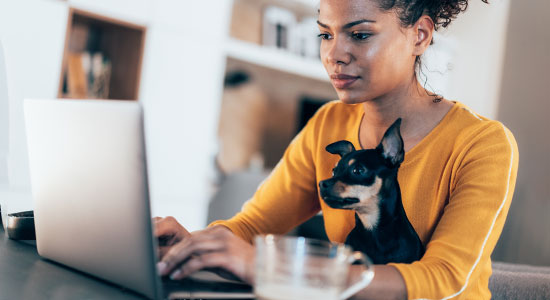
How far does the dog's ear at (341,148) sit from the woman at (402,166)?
4 cm

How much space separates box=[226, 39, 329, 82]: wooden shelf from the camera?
123 inches

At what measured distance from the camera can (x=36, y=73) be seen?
7.70 ft

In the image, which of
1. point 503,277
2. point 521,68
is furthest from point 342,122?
point 521,68

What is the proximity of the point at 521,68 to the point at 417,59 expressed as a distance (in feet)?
3.81

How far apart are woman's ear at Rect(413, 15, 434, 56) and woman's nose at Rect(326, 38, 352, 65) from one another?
160 millimetres

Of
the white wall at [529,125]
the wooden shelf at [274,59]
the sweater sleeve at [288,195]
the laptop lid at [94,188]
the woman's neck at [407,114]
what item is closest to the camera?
the laptop lid at [94,188]

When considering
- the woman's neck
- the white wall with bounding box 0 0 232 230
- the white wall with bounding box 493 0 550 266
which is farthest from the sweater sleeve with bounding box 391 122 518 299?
the white wall with bounding box 0 0 232 230

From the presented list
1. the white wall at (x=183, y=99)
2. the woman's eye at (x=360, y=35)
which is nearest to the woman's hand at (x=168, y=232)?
the woman's eye at (x=360, y=35)

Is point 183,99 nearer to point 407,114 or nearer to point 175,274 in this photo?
point 407,114

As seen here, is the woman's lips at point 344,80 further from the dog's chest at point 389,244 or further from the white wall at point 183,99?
the white wall at point 183,99

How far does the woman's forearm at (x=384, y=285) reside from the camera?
70 centimetres

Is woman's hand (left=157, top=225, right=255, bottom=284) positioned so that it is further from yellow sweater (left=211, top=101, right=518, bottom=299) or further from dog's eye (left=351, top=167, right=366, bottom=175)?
dog's eye (left=351, top=167, right=366, bottom=175)

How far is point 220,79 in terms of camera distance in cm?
300

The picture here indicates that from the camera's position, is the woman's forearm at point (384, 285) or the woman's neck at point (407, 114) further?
the woman's neck at point (407, 114)
